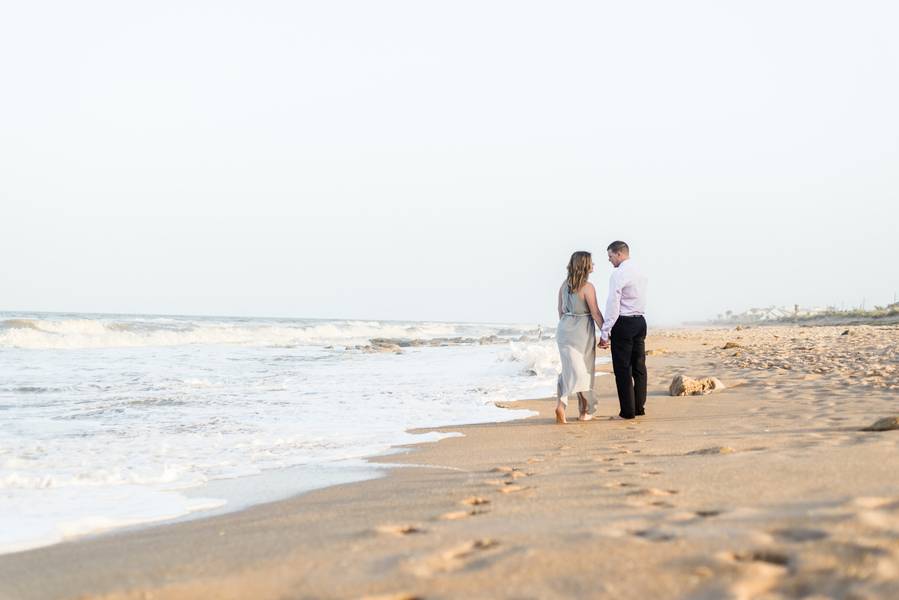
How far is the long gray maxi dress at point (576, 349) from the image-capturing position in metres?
7.90

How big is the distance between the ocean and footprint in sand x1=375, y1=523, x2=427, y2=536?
1458 millimetres

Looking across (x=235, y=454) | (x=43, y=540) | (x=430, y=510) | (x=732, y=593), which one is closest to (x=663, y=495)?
(x=430, y=510)

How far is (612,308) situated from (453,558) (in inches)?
215

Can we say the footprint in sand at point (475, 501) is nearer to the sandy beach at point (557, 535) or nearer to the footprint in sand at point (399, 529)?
the sandy beach at point (557, 535)

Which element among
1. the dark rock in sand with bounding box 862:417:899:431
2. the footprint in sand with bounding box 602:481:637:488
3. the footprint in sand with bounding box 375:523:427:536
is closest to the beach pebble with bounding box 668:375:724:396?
the dark rock in sand with bounding box 862:417:899:431

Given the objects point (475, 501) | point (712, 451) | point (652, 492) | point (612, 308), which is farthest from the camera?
point (612, 308)

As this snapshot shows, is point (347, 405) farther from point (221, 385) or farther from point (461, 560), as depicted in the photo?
point (461, 560)

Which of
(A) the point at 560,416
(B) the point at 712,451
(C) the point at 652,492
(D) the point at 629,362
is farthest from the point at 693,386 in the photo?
(C) the point at 652,492

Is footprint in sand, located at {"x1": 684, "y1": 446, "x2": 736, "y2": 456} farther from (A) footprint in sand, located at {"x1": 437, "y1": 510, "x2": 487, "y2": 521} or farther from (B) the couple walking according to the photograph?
(B) the couple walking

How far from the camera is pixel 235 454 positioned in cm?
638

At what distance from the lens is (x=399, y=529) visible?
3258 millimetres

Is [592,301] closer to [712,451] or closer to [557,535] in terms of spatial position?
[712,451]

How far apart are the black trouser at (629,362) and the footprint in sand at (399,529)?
16.1 feet

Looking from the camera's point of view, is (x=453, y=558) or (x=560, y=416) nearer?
(x=453, y=558)
